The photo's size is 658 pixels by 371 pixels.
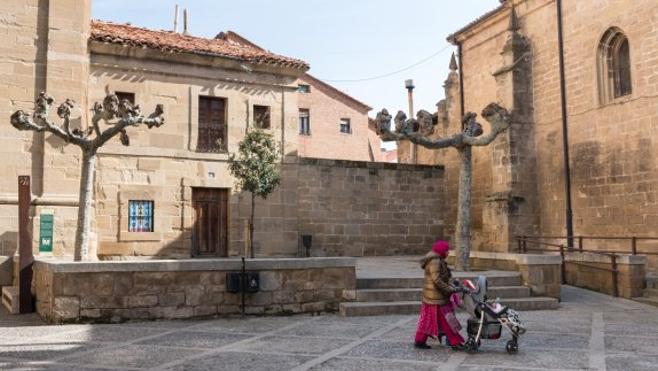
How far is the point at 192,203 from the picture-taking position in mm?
16312

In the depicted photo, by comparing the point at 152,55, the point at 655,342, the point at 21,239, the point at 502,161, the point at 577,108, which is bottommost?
the point at 655,342

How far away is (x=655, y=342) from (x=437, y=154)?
15.1 meters

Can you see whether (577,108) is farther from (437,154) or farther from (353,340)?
(353,340)

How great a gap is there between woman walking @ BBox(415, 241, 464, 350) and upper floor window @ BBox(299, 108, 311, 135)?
25574 mm

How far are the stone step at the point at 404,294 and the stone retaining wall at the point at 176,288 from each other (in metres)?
0.26

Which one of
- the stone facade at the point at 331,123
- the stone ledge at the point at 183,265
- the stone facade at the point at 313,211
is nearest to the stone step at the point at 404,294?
the stone ledge at the point at 183,265

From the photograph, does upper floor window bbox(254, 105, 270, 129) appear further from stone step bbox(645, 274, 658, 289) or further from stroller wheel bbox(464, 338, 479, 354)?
stroller wheel bbox(464, 338, 479, 354)

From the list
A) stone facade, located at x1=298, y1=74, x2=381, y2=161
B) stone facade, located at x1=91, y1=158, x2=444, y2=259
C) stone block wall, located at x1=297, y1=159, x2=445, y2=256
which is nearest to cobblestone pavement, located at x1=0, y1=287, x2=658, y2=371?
stone facade, located at x1=91, y1=158, x2=444, y2=259

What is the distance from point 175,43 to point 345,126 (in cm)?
1811

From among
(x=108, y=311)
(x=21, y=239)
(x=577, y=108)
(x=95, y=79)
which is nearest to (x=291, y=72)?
(x=95, y=79)

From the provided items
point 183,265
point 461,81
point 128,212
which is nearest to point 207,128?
point 128,212

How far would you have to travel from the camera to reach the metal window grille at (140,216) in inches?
608

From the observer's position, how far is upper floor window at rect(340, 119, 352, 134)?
33.7 m

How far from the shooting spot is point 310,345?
7094 millimetres
